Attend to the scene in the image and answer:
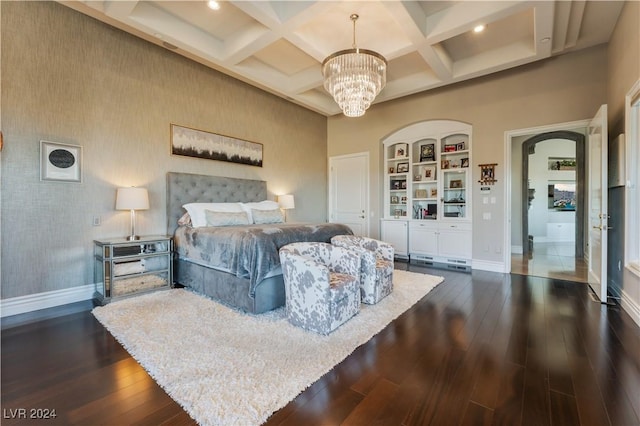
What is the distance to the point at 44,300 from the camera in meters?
3.04

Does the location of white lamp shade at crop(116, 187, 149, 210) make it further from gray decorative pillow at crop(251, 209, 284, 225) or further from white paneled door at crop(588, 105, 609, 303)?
white paneled door at crop(588, 105, 609, 303)

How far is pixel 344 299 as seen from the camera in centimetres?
259

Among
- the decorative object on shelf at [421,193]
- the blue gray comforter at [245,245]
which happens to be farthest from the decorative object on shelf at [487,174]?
the blue gray comforter at [245,245]

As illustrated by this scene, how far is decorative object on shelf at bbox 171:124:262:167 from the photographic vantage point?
13.8ft

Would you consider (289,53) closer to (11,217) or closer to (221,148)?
(221,148)

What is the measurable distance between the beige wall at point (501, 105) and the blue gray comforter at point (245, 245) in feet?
9.68

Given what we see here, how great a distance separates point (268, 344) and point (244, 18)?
3815 millimetres

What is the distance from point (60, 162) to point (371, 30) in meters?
4.12

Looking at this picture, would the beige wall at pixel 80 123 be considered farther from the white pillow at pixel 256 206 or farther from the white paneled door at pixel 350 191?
the white paneled door at pixel 350 191

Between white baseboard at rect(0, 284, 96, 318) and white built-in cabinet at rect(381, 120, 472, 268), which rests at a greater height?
white built-in cabinet at rect(381, 120, 472, 268)

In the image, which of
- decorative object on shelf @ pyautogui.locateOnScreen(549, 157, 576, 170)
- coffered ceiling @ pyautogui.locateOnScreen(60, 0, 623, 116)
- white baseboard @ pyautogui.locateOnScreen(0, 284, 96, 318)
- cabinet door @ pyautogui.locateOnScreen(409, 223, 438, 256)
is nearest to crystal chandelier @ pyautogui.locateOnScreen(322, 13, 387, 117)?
coffered ceiling @ pyautogui.locateOnScreen(60, 0, 623, 116)

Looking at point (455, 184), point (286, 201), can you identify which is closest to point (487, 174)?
point (455, 184)

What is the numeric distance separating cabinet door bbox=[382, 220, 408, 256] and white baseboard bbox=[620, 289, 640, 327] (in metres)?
3.16

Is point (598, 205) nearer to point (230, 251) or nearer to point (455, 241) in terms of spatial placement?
point (455, 241)
